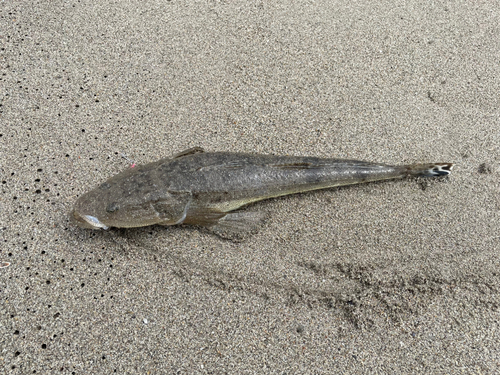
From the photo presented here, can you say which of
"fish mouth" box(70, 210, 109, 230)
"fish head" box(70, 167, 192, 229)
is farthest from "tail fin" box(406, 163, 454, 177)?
"fish mouth" box(70, 210, 109, 230)

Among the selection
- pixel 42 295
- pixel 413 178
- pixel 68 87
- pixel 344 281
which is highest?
pixel 68 87

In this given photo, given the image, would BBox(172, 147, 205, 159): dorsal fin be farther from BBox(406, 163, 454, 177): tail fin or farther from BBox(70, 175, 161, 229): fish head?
BBox(406, 163, 454, 177): tail fin

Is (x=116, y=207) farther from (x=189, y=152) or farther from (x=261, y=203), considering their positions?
(x=261, y=203)

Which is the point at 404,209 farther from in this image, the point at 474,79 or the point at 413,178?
the point at 474,79

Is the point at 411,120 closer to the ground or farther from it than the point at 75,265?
farther from it

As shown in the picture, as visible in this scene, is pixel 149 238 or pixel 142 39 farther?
pixel 142 39

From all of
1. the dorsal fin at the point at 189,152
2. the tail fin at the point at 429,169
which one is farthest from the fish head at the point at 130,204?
the tail fin at the point at 429,169

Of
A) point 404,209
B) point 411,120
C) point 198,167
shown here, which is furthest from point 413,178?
point 198,167

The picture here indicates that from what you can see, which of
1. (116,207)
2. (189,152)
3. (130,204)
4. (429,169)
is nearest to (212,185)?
(189,152)
